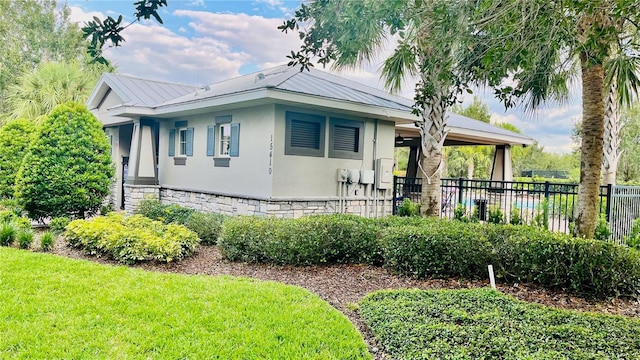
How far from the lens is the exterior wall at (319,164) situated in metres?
8.75

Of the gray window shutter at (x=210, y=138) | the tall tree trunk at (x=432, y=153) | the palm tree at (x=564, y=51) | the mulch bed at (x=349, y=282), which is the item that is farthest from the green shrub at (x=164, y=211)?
the palm tree at (x=564, y=51)

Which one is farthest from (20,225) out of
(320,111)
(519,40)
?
(519,40)

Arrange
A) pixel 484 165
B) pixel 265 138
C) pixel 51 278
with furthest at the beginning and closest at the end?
1. pixel 484 165
2. pixel 265 138
3. pixel 51 278

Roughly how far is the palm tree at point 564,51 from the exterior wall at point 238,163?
475 centimetres

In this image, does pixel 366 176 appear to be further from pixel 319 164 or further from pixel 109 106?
pixel 109 106

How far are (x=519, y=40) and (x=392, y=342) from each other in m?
3.61

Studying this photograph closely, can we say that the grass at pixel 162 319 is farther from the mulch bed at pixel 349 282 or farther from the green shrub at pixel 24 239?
the green shrub at pixel 24 239

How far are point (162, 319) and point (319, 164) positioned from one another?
609 cm

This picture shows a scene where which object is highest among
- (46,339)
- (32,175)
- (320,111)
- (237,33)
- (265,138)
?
(237,33)

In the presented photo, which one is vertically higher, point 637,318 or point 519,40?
point 519,40

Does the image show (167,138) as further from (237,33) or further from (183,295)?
(183,295)

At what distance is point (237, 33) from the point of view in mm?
12922

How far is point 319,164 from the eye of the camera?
9.49 meters

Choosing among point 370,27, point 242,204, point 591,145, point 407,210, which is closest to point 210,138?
point 242,204
